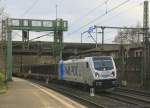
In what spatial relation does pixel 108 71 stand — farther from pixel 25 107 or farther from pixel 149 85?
pixel 25 107

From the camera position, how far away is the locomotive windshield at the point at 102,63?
3253cm

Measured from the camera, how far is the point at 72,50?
323 ft

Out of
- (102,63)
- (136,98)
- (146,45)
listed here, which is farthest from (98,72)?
(146,45)

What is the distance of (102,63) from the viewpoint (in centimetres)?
3275

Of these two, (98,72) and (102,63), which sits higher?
(102,63)

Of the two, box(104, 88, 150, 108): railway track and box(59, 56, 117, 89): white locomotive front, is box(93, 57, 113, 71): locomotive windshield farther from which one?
box(104, 88, 150, 108): railway track

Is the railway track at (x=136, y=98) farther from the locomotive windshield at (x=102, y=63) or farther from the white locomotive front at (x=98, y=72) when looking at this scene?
the locomotive windshield at (x=102, y=63)

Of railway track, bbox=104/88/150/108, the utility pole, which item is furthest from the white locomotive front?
the utility pole

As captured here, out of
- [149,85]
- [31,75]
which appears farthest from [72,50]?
[149,85]

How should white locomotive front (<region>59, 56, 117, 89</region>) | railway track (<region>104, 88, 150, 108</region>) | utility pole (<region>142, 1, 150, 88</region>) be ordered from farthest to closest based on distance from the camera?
utility pole (<region>142, 1, 150, 88</region>) < white locomotive front (<region>59, 56, 117, 89</region>) < railway track (<region>104, 88, 150, 108</region>)

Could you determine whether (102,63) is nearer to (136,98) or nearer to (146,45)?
(136,98)

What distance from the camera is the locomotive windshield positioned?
32.5m

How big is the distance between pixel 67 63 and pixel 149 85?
924 centimetres

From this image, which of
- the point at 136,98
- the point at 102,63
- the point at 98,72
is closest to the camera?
the point at 136,98
